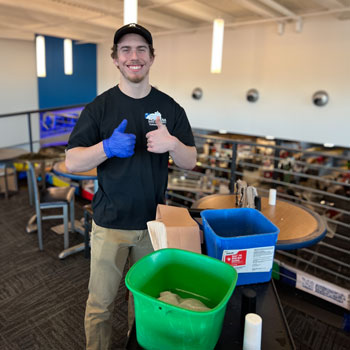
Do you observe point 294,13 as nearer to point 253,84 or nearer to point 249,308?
point 253,84

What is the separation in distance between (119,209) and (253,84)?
16.2 ft

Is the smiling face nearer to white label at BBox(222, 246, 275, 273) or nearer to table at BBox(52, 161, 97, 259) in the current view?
white label at BBox(222, 246, 275, 273)

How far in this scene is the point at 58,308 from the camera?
2375 millimetres

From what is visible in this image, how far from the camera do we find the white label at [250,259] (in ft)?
3.22

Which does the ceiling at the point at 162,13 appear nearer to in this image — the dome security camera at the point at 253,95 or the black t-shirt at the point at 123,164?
the dome security camera at the point at 253,95

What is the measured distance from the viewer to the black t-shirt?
142 centimetres

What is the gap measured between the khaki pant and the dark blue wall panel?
7.13 metres

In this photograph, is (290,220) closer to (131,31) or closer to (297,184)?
(131,31)

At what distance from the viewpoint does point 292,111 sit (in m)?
5.35

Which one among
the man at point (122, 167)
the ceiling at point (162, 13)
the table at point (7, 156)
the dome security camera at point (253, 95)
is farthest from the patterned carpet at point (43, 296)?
the dome security camera at point (253, 95)

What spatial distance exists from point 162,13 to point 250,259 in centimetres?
548

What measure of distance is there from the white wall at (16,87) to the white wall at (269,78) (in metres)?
2.95

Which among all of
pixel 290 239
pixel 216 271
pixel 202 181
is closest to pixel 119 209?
pixel 216 271

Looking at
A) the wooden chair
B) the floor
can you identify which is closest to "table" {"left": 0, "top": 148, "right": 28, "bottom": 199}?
the wooden chair
